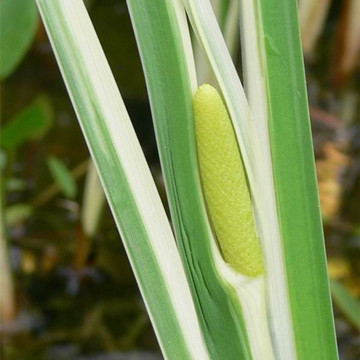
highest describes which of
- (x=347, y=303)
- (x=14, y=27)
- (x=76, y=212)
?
(x=14, y=27)

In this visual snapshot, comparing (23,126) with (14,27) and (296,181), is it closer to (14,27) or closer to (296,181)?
(14,27)

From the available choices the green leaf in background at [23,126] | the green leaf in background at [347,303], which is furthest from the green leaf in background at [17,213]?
the green leaf in background at [347,303]

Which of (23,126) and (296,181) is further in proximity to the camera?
(23,126)

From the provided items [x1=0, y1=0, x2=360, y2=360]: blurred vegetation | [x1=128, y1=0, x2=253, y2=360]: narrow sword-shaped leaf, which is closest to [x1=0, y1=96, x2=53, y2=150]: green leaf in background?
[x1=0, y1=0, x2=360, y2=360]: blurred vegetation

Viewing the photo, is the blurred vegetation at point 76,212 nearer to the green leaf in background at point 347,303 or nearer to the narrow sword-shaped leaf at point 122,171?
the green leaf in background at point 347,303

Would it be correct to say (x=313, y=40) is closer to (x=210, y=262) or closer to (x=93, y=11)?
(x=93, y=11)

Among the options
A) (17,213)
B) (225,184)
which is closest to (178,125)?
(225,184)
